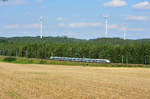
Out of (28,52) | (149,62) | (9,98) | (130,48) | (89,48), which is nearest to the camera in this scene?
(9,98)

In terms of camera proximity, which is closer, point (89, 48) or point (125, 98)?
point (125, 98)

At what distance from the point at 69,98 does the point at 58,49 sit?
144 meters

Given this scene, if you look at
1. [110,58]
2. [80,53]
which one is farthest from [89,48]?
[110,58]

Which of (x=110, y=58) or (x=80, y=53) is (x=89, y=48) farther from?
(x=110, y=58)

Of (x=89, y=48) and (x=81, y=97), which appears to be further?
(x=89, y=48)

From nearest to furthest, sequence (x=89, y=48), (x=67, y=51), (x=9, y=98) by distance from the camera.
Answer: (x=9, y=98) < (x=89, y=48) < (x=67, y=51)

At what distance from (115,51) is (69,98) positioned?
11356cm

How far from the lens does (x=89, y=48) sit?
5881 inches

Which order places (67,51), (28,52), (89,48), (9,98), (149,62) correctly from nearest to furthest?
(9,98)
(149,62)
(89,48)
(67,51)
(28,52)

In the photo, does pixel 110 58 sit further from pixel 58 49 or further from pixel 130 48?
pixel 58 49

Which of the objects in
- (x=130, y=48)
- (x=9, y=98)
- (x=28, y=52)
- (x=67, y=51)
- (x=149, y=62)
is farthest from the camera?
(x=28, y=52)

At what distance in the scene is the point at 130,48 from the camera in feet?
430

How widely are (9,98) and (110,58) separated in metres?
115

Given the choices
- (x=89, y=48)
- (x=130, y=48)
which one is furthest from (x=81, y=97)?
(x=89, y=48)
